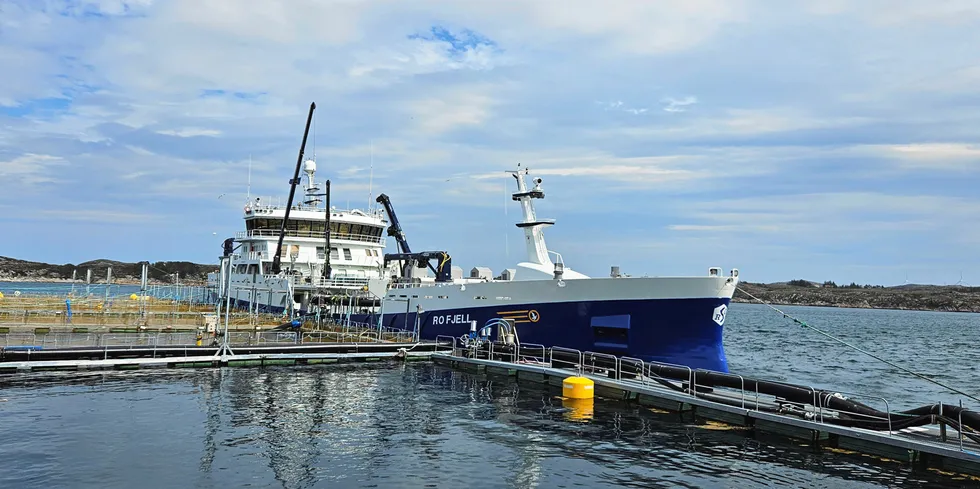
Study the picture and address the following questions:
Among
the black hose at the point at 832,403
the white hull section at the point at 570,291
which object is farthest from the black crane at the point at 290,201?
the black hose at the point at 832,403

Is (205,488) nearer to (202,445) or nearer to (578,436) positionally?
(202,445)

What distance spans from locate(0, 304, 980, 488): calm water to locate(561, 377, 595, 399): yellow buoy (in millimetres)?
599

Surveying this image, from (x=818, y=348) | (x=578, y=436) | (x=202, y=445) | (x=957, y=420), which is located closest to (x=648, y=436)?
(x=578, y=436)

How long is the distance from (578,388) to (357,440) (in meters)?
8.81

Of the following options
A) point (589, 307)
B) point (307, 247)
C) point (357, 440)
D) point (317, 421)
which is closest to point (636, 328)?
point (589, 307)

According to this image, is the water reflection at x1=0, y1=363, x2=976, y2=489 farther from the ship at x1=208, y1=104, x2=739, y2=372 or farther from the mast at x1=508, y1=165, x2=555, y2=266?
the mast at x1=508, y1=165, x2=555, y2=266

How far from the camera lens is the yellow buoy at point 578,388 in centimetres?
2275

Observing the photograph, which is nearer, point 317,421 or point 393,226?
point 317,421

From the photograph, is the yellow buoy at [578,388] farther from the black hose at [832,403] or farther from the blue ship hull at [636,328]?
the blue ship hull at [636,328]

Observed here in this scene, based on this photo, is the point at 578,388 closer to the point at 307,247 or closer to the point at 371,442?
the point at 371,442

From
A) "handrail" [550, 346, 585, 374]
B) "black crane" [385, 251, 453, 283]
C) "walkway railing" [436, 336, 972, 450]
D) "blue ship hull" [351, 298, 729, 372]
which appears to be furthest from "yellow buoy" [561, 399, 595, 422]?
"black crane" [385, 251, 453, 283]

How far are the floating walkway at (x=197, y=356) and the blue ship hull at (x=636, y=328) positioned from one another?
6163 mm

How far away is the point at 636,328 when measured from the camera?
2677 centimetres

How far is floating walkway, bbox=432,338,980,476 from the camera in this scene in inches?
595
